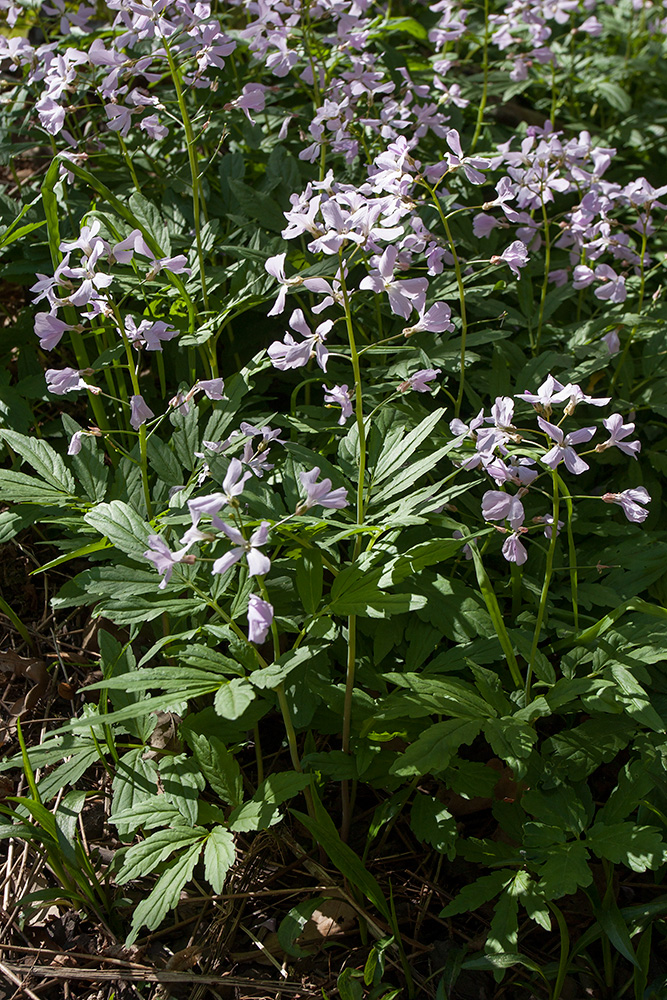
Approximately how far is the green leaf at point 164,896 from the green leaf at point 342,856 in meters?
0.23

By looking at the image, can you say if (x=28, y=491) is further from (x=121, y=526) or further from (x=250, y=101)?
(x=250, y=101)

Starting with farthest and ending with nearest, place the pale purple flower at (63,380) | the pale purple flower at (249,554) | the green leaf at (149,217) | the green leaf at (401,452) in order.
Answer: the green leaf at (149,217)
the pale purple flower at (63,380)
the green leaf at (401,452)
the pale purple flower at (249,554)

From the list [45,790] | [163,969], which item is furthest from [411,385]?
[163,969]

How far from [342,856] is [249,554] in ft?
2.41

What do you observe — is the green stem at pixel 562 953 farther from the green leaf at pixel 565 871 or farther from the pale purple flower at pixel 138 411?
the pale purple flower at pixel 138 411

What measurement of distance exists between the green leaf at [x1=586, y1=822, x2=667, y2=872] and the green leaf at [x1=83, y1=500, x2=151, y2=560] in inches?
42.1

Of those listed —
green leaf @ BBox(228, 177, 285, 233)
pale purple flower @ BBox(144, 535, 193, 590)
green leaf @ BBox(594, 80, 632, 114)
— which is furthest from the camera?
green leaf @ BBox(594, 80, 632, 114)

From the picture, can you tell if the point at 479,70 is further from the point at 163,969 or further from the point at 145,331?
the point at 163,969

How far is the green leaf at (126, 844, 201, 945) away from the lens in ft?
4.75

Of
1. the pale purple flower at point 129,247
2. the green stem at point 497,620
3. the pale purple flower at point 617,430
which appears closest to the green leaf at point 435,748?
the green stem at point 497,620

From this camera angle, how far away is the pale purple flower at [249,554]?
4.17 ft

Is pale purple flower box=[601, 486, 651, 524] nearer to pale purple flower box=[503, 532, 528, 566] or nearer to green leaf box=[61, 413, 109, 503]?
pale purple flower box=[503, 532, 528, 566]

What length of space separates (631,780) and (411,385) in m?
0.96

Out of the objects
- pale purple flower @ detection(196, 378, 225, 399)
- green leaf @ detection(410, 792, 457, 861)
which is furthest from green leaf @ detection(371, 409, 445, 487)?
green leaf @ detection(410, 792, 457, 861)
